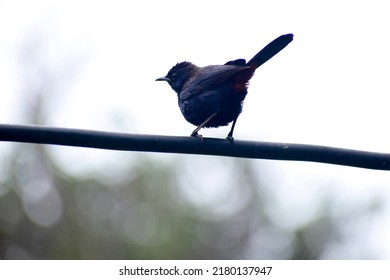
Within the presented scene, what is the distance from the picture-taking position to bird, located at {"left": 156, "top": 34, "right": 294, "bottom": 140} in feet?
18.3

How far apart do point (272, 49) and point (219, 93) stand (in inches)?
29.4

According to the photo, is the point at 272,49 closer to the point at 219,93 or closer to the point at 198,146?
the point at 219,93

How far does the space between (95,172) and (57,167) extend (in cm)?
120

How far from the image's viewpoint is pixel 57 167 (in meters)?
17.8

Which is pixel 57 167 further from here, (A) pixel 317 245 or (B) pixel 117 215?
(A) pixel 317 245

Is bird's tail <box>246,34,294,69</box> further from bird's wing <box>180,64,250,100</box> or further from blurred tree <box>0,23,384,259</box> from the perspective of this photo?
blurred tree <box>0,23,384,259</box>

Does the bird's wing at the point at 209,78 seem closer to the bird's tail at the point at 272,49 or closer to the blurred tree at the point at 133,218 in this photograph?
the bird's tail at the point at 272,49

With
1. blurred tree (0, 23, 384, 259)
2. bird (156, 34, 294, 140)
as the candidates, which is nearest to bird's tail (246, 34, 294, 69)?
bird (156, 34, 294, 140)

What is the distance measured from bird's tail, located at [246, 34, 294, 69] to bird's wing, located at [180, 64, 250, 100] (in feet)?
0.43

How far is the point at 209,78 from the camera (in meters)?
5.88

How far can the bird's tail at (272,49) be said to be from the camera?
5.19 metres

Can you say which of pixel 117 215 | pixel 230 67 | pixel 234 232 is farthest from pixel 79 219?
pixel 230 67

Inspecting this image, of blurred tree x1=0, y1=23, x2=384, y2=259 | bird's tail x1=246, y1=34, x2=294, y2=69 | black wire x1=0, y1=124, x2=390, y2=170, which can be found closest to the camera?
black wire x1=0, y1=124, x2=390, y2=170
